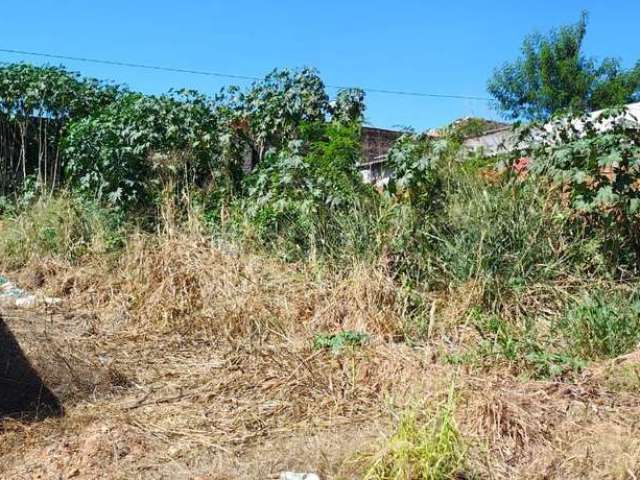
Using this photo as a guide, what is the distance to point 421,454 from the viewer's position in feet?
8.76

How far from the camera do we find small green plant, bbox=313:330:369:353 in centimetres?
447

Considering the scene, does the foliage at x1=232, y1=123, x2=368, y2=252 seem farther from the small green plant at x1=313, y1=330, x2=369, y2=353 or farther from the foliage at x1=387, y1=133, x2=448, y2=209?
the small green plant at x1=313, y1=330, x2=369, y2=353

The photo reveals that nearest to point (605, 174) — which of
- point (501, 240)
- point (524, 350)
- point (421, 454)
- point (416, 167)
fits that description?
point (501, 240)

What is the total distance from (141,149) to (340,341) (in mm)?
4471

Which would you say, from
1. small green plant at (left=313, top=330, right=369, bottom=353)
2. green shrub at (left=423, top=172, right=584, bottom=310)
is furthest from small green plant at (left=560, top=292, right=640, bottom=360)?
small green plant at (left=313, top=330, right=369, bottom=353)

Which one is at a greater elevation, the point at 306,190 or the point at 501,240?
the point at 306,190

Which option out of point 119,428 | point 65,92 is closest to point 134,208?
point 65,92

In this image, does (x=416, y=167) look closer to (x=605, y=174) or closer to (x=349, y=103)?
(x=605, y=174)

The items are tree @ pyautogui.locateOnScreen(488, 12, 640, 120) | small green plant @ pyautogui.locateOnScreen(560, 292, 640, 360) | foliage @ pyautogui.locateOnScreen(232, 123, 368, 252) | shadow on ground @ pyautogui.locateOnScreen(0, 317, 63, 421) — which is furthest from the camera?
tree @ pyautogui.locateOnScreen(488, 12, 640, 120)

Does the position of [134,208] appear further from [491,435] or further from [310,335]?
[491,435]

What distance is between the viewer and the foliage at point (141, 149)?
26.2ft

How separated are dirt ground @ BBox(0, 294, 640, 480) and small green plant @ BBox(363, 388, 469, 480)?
0.63ft

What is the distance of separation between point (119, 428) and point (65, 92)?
791 centimetres

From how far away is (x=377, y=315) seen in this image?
495cm
